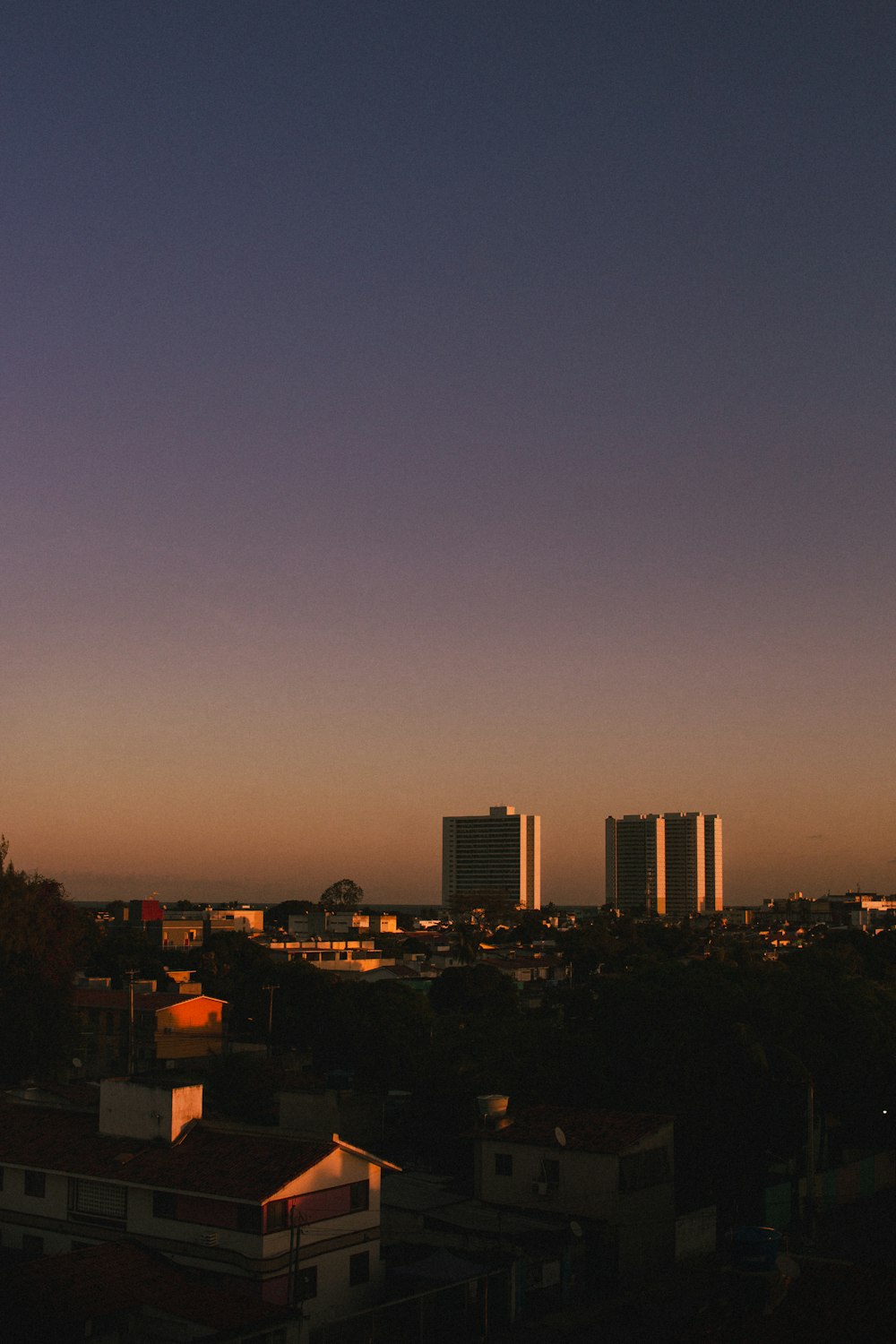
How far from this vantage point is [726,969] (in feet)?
179

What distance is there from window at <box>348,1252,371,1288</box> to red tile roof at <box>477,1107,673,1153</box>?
21.1 ft

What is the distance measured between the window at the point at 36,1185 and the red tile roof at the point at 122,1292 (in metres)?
3.80

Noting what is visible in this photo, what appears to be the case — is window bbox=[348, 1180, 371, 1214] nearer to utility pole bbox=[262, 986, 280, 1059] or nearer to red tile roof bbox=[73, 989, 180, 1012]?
utility pole bbox=[262, 986, 280, 1059]

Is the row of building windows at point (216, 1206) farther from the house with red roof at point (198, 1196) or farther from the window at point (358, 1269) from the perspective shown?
the window at point (358, 1269)

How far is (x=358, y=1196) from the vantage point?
2630cm

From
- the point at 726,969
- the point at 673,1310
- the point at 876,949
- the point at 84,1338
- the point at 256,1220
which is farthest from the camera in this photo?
the point at 876,949

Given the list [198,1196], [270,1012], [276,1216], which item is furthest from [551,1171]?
[270,1012]

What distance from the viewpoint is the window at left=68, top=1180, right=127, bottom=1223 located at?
26.4 m

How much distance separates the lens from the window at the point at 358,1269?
25688 mm

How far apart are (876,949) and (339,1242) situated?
82.5m

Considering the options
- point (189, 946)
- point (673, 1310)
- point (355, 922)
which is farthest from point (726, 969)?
point (355, 922)

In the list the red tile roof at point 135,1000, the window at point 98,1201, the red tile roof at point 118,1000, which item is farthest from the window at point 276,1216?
the red tile roof at point 118,1000

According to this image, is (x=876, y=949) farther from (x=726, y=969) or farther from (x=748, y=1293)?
(x=748, y=1293)

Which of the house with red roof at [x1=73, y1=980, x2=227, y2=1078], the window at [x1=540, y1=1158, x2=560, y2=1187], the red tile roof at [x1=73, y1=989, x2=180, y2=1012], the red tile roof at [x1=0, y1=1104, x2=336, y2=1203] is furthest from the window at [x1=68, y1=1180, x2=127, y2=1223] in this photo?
the red tile roof at [x1=73, y1=989, x2=180, y2=1012]
